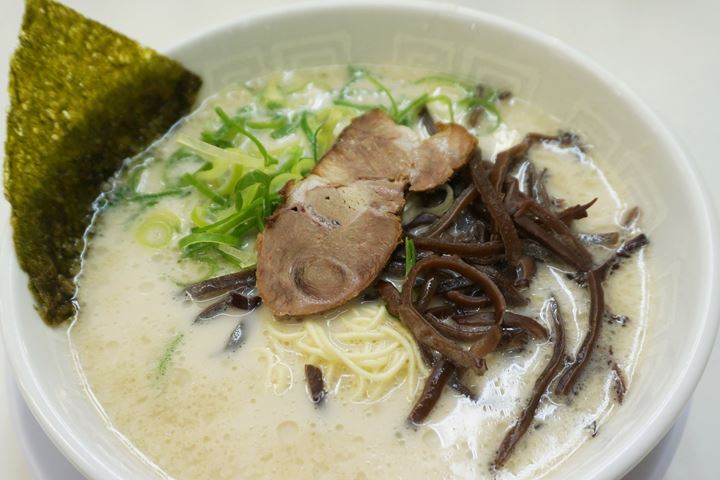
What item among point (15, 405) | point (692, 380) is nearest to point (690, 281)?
point (692, 380)

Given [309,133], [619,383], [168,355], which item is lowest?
[168,355]

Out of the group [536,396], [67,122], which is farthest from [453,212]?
[67,122]

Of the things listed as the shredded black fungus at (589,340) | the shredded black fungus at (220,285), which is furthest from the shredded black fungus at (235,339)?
the shredded black fungus at (589,340)

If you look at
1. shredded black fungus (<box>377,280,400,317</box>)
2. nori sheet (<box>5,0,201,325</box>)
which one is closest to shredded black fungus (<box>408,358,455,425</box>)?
shredded black fungus (<box>377,280,400,317</box>)

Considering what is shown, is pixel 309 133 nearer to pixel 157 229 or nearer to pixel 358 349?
pixel 157 229

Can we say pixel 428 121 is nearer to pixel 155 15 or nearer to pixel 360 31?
pixel 360 31

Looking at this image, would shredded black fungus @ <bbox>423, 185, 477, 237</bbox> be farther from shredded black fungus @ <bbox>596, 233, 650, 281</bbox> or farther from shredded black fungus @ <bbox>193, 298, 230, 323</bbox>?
shredded black fungus @ <bbox>193, 298, 230, 323</bbox>
